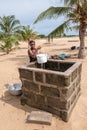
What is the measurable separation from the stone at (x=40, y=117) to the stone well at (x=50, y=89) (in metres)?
0.25

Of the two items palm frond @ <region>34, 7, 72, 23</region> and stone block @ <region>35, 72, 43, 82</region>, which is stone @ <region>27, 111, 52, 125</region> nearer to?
stone block @ <region>35, 72, 43, 82</region>

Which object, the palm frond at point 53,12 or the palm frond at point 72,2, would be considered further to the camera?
the palm frond at point 53,12

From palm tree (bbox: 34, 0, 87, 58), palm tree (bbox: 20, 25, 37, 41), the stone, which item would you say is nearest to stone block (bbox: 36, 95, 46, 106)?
the stone

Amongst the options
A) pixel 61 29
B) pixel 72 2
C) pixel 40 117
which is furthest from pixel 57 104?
pixel 72 2

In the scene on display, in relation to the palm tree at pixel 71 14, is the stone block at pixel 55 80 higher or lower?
lower

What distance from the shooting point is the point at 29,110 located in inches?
192

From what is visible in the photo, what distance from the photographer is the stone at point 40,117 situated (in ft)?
14.0

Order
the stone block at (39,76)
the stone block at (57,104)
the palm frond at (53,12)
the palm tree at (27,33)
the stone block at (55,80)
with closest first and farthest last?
the stone block at (55,80)
the stone block at (57,104)
the stone block at (39,76)
the palm frond at (53,12)
the palm tree at (27,33)

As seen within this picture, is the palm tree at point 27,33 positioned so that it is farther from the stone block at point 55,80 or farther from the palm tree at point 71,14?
the stone block at point 55,80


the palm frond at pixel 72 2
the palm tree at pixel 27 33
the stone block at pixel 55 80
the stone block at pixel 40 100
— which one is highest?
the palm frond at pixel 72 2

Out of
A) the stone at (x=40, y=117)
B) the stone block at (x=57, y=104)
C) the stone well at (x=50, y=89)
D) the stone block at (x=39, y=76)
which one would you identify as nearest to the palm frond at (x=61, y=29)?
the stone well at (x=50, y=89)

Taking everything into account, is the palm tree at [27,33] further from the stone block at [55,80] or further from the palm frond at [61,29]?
the stone block at [55,80]

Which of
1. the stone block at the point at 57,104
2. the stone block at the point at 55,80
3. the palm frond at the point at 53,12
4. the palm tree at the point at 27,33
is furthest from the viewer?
the palm tree at the point at 27,33

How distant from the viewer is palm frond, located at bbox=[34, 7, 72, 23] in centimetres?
1049
